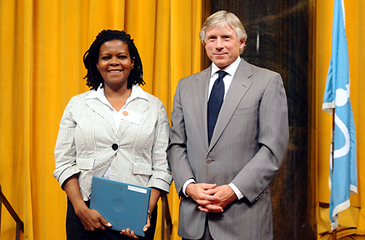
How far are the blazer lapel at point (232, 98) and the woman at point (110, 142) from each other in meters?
A: 0.32

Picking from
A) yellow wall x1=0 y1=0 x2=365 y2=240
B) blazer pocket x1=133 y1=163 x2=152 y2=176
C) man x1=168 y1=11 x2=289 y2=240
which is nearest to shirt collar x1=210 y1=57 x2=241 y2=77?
man x1=168 y1=11 x2=289 y2=240

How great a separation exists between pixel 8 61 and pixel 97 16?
878mm

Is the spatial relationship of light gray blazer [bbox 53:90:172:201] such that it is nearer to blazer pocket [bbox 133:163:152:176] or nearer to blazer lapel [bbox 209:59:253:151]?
blazer pocket [bbox 133:163:152:176]

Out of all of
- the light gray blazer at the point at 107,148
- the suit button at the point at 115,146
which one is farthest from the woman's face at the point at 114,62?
the suit button at the point at 115,146

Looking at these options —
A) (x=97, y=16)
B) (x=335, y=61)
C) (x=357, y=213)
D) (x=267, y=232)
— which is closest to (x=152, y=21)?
(x=97, y=16)

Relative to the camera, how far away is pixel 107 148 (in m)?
1.79

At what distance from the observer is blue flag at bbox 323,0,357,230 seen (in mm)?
2510

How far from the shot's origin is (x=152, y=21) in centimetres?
345

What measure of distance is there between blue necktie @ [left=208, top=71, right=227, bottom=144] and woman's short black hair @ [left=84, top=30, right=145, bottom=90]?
472mm

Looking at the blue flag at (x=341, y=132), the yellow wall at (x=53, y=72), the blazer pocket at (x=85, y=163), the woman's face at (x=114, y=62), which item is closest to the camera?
the blazer pocket at (x=85, y=163)

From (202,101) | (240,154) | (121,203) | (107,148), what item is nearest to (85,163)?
(107,148)

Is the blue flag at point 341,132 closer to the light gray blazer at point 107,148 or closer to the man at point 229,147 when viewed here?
the man at point 229,147

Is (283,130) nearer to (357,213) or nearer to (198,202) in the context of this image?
(198,202)

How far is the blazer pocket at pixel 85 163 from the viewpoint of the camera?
5.80ft
